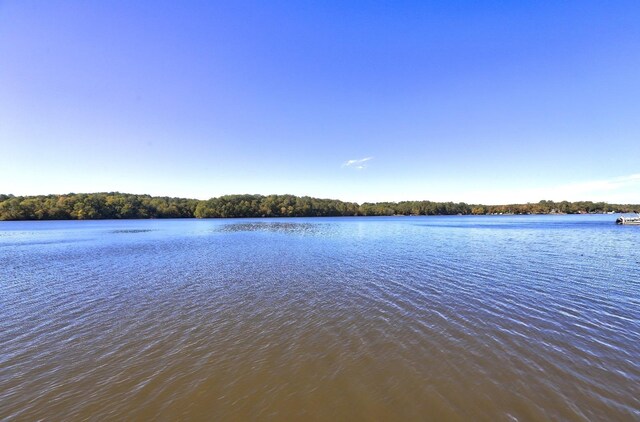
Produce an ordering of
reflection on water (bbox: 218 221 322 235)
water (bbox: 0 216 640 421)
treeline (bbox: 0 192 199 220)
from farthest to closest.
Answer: treeline (bbox: 0 192 199 220) < reflection on water (bbox: 218 221 322 235) < water (bbox: 0 216 640 421)

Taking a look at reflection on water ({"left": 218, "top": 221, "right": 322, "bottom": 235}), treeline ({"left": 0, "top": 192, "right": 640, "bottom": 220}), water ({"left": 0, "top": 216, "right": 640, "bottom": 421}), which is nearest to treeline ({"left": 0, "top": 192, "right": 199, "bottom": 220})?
treeline ({"left": 0, "top": 192, "right": 640, "bottom": 220})

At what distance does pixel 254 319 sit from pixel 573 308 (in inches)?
516

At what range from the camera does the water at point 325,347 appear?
562 centimetres

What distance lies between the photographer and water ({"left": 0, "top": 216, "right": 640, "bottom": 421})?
221 inches

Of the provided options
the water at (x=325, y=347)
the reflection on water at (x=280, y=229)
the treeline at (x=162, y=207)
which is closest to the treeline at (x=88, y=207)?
the treeline at (x=162, y=207)

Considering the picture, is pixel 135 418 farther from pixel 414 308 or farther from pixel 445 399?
pixel 414 308

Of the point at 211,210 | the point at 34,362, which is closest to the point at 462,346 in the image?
the point at 34,362

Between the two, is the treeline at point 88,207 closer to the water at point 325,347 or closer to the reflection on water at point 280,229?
the reflection on water at point 280,229

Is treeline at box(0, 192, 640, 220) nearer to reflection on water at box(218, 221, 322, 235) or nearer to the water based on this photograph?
reflection on water at box(218, 221, 322, 235)

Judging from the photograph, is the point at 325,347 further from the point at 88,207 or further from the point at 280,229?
the point at 88,207

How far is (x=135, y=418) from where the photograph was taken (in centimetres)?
528

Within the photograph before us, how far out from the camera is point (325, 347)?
8.02m

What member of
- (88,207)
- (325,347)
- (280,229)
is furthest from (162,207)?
(325,347)

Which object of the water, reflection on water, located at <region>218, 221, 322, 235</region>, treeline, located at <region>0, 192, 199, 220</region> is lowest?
the water
